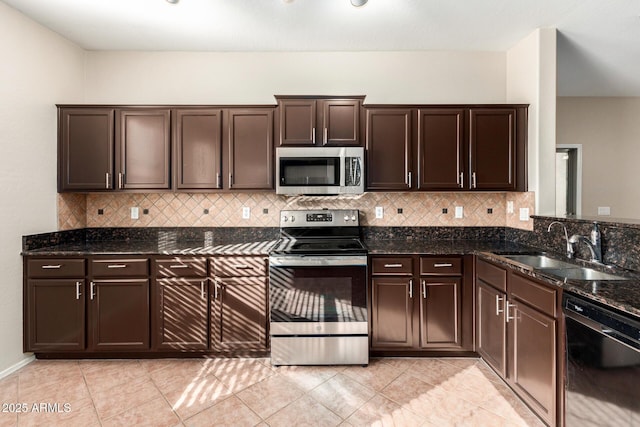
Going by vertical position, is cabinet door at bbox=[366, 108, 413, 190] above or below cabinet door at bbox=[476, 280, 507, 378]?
above

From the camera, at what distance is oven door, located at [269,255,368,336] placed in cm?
232

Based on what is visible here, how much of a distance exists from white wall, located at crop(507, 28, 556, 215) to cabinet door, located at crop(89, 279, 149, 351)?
3551mm

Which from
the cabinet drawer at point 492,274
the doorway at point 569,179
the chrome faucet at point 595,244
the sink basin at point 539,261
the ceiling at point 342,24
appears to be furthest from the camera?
the doorway at point 569,179

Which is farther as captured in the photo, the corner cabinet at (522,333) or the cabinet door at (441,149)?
the cabinet door at (441,149)

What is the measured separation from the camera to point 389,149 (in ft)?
8.75

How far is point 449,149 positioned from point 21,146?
369cm

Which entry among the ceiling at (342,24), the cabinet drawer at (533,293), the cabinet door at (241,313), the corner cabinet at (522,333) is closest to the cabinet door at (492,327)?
the corner cabinet at (522,333)

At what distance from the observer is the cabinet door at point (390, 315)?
2389 mm

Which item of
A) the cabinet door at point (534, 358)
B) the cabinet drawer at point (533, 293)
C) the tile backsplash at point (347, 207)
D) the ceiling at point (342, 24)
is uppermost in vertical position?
the ceiling at point (342, 24)

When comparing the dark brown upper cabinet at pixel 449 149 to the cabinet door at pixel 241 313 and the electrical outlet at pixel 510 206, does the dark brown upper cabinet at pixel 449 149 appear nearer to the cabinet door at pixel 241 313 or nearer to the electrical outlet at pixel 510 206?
the electrical outlet at pixel 510 206

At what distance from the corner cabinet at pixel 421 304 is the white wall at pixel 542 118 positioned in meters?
1.02

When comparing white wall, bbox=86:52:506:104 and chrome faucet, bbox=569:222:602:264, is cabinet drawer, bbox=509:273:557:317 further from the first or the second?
white wall, bbox=86:52:506:104

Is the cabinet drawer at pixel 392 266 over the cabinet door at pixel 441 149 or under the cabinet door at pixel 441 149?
under

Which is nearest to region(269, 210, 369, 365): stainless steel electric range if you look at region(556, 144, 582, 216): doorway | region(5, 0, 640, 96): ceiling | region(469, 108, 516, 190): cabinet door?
region(469, 108, 516, 190): cabinet door
